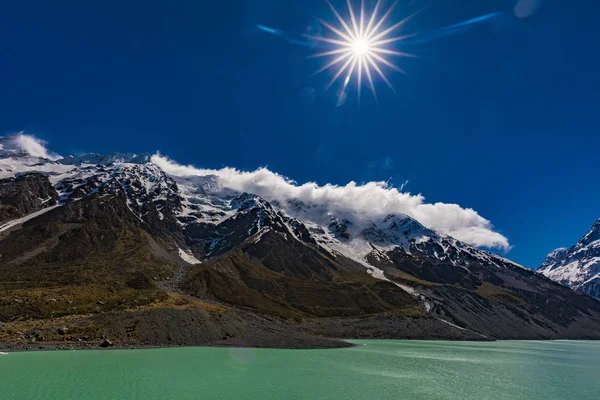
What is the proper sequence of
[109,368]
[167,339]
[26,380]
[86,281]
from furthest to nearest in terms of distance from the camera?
[86,281]
[167,339]
[109,368]
[26,380]

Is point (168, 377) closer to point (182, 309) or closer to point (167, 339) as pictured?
point (167, 339)

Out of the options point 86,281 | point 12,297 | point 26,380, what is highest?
point 86,281

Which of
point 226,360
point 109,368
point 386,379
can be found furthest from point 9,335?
point 386,379

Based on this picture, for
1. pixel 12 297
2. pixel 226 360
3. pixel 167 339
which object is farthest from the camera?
pixel 12 297

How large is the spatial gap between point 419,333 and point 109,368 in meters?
158

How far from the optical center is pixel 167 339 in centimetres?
9844

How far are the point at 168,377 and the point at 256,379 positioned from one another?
44.1 ft

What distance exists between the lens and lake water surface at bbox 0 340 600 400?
51.3 m

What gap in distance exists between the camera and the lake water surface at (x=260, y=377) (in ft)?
168

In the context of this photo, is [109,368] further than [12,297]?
No

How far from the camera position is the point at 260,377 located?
210ft

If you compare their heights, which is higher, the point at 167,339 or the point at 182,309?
the point at 182,309

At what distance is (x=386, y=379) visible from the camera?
68.2 m

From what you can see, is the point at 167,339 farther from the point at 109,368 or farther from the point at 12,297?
the point at 12,297
